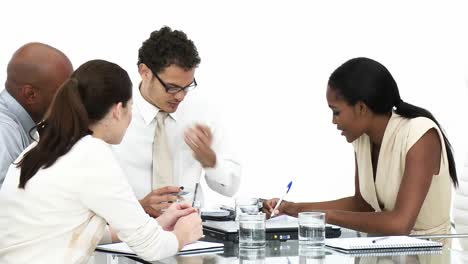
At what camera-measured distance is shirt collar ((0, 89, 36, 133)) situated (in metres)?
3.37

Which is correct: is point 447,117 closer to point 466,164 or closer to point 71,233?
point 466,164

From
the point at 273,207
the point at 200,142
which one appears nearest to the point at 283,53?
the point at 200,142

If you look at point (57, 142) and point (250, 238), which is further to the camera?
point (250, 238)

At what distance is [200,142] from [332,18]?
8.85 ft

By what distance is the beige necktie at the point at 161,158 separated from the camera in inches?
146

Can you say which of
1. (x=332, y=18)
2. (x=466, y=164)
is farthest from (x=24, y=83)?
(x=332, y=18)

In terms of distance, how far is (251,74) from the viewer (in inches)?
222

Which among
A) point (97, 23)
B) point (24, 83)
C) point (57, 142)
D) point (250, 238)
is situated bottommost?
point (250, 238)

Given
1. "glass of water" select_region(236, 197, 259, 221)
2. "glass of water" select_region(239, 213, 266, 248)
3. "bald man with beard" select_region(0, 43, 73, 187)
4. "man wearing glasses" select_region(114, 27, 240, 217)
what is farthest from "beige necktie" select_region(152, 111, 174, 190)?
"glass of water" select_region(239, 213, 266, 248)

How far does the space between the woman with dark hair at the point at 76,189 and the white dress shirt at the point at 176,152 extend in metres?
1.21

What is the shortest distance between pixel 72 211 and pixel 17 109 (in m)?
1.11

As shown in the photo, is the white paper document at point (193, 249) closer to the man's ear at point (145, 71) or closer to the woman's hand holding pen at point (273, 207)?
the woman's hand holding pen at point (273, 207)

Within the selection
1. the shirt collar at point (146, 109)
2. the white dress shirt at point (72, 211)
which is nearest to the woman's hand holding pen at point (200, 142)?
the shirt collar at point (146, 109)

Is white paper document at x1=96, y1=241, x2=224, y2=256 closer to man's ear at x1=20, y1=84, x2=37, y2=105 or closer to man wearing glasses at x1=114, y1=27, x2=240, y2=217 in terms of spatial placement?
man wearing glasses at x1=114, y1=27, x2=240, y2=217
